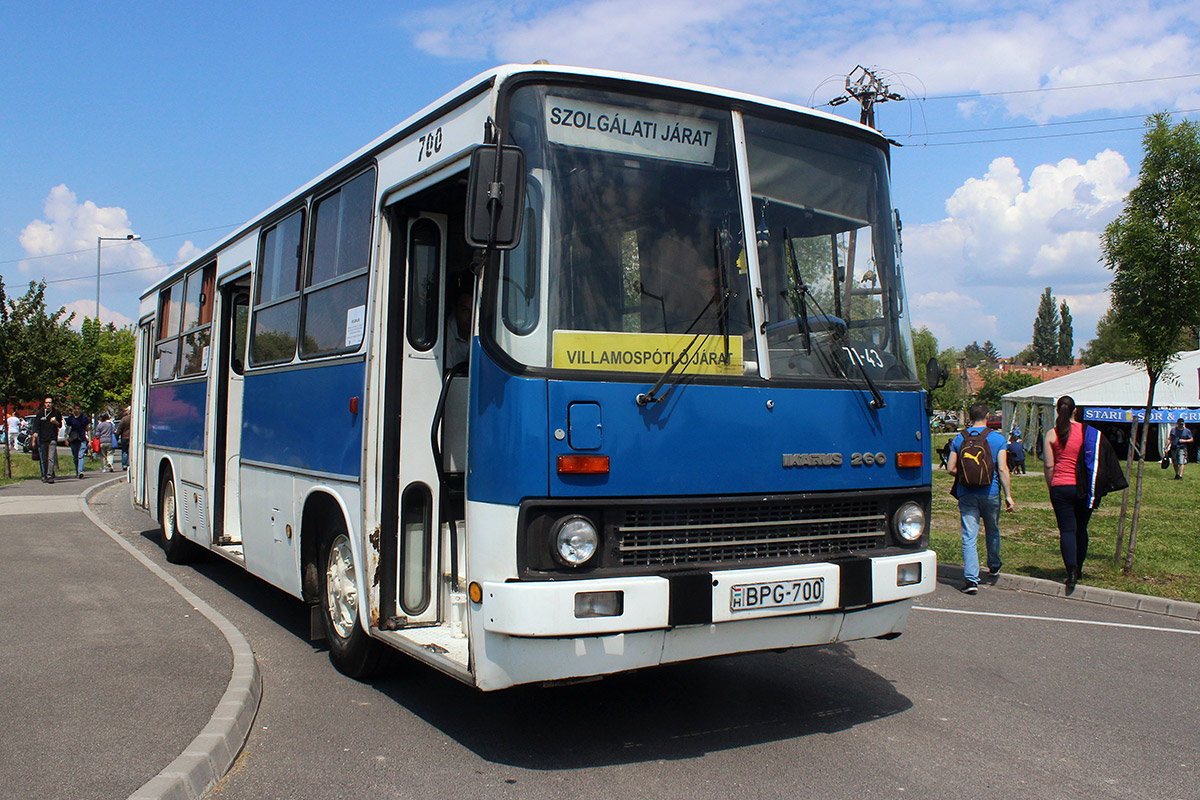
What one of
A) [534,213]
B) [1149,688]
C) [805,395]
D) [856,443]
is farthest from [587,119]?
[1149,688]

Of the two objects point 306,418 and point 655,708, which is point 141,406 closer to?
point 306,418

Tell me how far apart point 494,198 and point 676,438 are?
1.37 m

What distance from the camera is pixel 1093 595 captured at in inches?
400

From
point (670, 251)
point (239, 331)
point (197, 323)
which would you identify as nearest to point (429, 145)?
point (670, 251)

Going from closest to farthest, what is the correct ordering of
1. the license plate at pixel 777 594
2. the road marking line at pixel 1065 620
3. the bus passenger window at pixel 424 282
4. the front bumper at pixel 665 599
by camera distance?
the front bumper at pixel 665 599 < the license plate at pixel 777 594 < the bus passenger window at pixel 424 282 < the road marking line at pixel 1065 620

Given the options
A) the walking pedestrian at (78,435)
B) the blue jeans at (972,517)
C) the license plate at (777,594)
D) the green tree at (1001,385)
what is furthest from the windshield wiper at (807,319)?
the green tree at (1001,385)

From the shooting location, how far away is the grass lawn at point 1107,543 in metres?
10.8

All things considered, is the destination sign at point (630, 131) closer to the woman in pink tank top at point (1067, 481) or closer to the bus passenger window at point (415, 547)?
the bus passenger window at point (415, 547)

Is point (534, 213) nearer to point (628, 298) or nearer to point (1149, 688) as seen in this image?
point (628, 298)

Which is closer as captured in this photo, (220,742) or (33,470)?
(220,742)

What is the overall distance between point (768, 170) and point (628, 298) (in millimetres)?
1134

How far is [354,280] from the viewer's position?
6348 millimetres

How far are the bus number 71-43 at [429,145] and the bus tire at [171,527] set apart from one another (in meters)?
6.82

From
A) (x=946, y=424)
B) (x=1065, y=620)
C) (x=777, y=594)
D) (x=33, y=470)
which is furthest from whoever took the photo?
(x=946, y=424)
